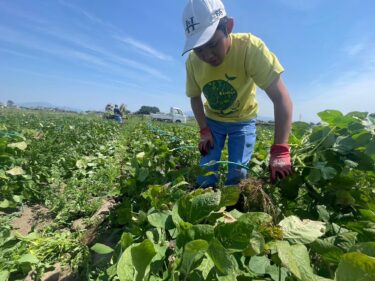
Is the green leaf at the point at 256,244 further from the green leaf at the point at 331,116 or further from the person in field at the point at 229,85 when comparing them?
the green leaf at the point at 331,116

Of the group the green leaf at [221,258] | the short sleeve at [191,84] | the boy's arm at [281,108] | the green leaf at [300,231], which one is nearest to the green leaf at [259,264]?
the green leaf at [300,231]

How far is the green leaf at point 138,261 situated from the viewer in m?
0.92

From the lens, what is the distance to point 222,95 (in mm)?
2867

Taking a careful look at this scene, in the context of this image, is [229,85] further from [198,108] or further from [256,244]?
[256,244]

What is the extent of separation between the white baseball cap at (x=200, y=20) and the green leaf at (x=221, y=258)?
57.7 inches

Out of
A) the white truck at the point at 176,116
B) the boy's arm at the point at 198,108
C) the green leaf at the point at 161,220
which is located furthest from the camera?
the white truck at the point at 176,116

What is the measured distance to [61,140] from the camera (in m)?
7.68

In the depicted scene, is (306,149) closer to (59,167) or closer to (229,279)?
(229,279)

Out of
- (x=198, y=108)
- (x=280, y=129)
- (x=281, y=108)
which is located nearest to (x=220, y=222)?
(x=280, y=129)

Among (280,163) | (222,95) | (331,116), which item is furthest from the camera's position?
(222,95)

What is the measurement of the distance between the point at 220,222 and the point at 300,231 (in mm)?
288

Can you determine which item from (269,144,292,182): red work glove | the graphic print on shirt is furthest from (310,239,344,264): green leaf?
the graphic print on shirt

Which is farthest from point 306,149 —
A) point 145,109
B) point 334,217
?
point 145,109

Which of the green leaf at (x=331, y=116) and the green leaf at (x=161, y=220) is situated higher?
the green leaf at (x=331, y=116)
